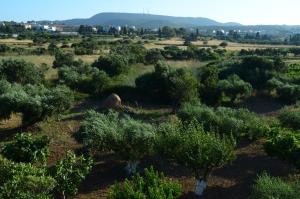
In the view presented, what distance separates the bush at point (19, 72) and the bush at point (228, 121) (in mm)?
16034

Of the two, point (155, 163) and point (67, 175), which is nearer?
point (67, 175)

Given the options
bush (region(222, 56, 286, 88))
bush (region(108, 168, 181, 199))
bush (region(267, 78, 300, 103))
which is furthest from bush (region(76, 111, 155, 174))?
bush (region(222, 56, 286, 88))

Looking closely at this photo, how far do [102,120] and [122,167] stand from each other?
2.04 m

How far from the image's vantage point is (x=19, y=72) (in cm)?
3594

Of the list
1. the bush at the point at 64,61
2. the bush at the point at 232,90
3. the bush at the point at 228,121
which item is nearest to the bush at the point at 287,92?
the bush at the point at 232,90

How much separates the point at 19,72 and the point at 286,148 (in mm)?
23084

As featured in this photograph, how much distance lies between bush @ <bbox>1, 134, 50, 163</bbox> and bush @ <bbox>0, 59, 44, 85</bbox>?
19302mm

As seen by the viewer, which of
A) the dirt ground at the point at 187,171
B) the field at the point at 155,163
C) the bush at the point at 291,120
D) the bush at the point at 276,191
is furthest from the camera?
the bush at the point at 291,120

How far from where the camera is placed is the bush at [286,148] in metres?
18.3

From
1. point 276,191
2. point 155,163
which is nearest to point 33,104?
point 155,163

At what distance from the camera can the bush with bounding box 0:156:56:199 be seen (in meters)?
12.2

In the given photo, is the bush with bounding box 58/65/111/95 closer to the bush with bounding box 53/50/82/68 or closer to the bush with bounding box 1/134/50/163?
the bush with bounding box 53/50/82/68

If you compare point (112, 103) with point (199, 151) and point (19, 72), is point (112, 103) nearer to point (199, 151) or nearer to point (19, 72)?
point (19, 72)

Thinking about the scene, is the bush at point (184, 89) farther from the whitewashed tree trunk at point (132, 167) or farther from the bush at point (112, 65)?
the bush at point (112, 65)
